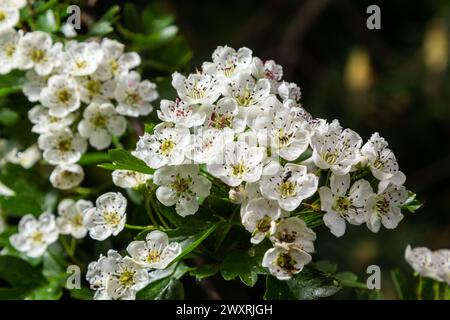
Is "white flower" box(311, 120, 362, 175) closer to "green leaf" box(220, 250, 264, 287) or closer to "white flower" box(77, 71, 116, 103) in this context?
"green leaf" box(220, 250, 264, 287)

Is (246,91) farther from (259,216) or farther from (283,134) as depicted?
(259,216)

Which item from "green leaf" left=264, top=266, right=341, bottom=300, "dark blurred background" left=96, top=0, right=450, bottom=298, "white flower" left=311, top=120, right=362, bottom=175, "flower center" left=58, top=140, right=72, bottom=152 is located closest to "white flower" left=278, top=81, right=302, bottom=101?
"white flower" left=311, top=120, right=362, bottom=175

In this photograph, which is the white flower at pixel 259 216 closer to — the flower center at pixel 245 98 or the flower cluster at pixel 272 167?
the flower cluster at pixel 272 167

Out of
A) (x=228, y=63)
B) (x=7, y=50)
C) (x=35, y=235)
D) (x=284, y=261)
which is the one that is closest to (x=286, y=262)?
(x=284, y=261)

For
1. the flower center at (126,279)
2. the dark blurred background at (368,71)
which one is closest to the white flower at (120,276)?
the flower center at (126,279)

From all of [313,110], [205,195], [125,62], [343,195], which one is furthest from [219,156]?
[313,110]
